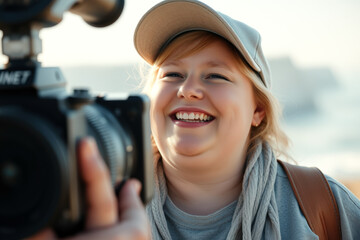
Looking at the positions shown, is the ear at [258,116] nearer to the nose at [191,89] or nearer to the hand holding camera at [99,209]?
the nose at [191,89]

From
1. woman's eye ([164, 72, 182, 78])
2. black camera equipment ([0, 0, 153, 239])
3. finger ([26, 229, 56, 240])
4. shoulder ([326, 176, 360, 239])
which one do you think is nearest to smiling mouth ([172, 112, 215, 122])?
woman's eye ([164, 72, 182, 78])

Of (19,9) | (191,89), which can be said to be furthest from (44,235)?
(191,89)

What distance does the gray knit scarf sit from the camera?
5.13ft

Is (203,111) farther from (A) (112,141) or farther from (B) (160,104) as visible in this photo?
(A) (112,141)

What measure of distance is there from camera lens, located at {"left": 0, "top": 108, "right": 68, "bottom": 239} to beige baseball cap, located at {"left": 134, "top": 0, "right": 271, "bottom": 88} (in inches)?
36.7

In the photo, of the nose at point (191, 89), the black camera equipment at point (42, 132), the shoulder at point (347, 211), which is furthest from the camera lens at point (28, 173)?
the shoulder at point (347, 211)

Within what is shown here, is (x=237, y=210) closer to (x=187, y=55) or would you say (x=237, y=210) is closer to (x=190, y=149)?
(x=190, y=149)

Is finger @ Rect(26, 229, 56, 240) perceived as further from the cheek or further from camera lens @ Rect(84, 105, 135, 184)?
the cheek

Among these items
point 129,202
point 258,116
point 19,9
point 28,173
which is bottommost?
point 258,116

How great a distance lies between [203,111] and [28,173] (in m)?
0.88

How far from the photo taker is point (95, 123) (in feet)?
2.83

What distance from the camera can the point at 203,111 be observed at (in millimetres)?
1561

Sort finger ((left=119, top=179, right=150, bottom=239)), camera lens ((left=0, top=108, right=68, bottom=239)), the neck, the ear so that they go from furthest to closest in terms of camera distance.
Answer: the ear, the neck, finger ((left=119, top=179, right=150, bottom=239)), camera lens ((left=0, top=108, right=68, bottom=239))

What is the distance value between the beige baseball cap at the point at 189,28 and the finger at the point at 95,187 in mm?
874
